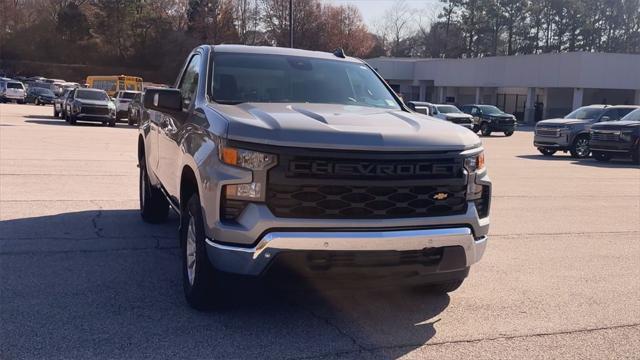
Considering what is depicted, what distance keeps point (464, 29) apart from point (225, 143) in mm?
97642

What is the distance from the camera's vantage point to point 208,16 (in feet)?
267

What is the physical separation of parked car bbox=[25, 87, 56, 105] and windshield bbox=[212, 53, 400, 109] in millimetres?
50545

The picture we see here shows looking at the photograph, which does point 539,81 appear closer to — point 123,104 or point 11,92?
point 123,104

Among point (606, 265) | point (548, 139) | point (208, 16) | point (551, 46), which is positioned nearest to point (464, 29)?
point (551, 46)

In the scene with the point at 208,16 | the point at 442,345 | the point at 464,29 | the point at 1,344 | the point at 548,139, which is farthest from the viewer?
the point at 464,29

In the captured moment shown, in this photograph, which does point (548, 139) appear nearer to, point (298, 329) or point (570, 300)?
point (570, 300)

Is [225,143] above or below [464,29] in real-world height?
below

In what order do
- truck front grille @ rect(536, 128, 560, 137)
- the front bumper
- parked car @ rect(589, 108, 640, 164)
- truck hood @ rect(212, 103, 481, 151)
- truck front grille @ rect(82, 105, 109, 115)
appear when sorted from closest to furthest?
truck hood @ rect(212, 103, 481, 151)
parked car @ rect(589, 108, 640, 164)
truck front grille @ rect(536, 128, 560, 137)
truck front grille @ rect(82, 105, 109, 115)
the front bumper

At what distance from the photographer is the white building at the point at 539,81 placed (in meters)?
52.4

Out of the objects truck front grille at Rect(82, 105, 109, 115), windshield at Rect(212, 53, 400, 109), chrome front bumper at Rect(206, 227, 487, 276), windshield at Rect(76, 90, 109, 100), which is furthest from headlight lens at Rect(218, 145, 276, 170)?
windshield at Rect(76, 90, 109, 100)

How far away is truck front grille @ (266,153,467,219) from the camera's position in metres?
4.45

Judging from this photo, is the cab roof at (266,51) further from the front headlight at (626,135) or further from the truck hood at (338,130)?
the front headlight at (626,135)

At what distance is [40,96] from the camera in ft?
174

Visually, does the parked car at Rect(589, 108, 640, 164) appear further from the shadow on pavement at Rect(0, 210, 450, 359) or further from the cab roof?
the shadow on pavement at Rect(0, 210, 450, 359)
